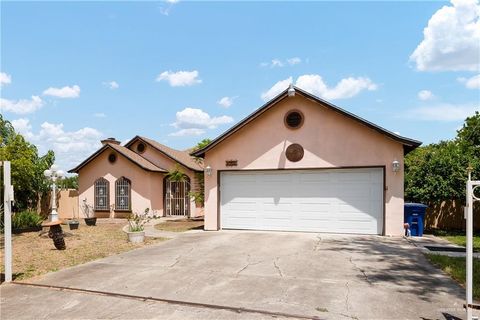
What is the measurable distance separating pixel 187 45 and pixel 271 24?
4264mm

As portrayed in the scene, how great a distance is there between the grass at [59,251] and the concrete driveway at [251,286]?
68 centimetres

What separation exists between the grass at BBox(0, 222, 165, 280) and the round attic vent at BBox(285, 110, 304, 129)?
645 cm

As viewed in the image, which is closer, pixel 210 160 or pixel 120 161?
pixel 210 160

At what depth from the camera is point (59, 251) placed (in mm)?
10219

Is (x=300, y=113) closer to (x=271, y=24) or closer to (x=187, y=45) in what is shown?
(x=271, y=24)

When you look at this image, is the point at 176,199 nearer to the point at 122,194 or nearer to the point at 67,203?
the point at 122,194

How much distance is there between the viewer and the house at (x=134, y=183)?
20609 millimetres

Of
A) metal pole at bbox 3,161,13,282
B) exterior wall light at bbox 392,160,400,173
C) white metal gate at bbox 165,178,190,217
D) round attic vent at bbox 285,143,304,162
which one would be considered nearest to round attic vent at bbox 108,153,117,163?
white metal gate at bbox 165,178,190,217

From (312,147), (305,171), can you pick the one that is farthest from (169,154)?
(312,147)

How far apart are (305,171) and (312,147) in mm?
956

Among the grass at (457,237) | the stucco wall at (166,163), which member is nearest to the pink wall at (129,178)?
the stucco wall at (166,163)

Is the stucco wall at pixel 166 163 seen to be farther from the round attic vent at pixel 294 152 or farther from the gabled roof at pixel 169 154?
the round attic vent at pixel 294 152

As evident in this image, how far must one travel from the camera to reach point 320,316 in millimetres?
4949

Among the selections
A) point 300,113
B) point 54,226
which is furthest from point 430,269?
point 54,226
